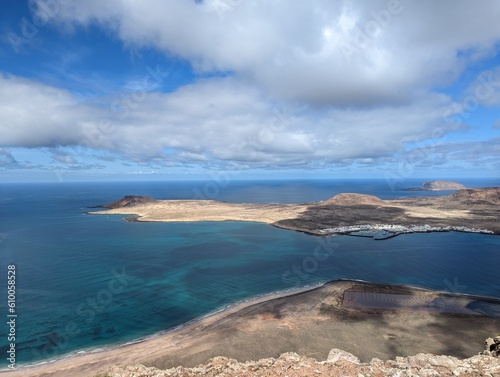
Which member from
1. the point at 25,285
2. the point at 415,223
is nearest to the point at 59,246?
the point at 25,285

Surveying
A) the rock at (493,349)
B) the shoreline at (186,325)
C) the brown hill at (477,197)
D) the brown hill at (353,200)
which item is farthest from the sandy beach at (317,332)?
the brown hill at (477,197)

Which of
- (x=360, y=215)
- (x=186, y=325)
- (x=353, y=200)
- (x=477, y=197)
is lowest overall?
(x=186, y=325)

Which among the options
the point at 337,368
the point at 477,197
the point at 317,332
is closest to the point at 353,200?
the point at 477,197

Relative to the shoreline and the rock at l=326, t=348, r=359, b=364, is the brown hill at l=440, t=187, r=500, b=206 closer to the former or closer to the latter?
the shoreline

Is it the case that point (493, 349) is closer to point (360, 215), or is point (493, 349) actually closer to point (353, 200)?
point (360, 215)

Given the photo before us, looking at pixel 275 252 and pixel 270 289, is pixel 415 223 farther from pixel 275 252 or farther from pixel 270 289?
pixel 270 289

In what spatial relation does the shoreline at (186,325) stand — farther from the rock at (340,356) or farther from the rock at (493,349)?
the rock at (493,349)
